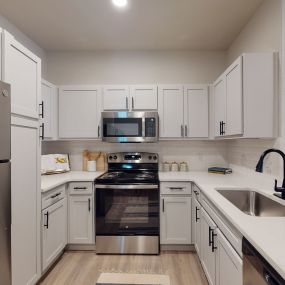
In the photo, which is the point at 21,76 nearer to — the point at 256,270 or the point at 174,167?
the point at 256,270

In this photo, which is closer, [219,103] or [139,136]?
[219,103]

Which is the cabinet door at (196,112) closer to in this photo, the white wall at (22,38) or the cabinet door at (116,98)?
the cabinet door at (116,98)

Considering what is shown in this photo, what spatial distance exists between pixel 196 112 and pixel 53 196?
2030 mm

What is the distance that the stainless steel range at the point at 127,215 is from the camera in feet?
9.09

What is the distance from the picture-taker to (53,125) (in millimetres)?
3133

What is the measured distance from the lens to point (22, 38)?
2924 millimetres

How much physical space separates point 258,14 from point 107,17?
61.6 inches

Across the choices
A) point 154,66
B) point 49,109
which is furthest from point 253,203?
point 49,109

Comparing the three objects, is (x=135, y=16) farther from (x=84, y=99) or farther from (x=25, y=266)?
(x=25, y=266)

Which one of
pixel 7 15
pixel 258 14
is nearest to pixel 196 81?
pixel 258 14

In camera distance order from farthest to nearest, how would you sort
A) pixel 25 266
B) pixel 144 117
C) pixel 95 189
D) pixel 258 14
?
pixel 144 117 < pixel 95 189 < pixel 258 14 < pixel 25 266

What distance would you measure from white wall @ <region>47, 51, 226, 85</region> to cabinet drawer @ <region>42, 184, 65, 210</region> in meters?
1.68

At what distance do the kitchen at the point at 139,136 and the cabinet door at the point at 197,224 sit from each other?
1.3 inches

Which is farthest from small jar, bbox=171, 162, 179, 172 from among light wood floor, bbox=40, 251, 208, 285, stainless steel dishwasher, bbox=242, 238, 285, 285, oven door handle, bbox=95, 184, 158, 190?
stainless steel dishwasher, bbox=242, 238, 285, 285
